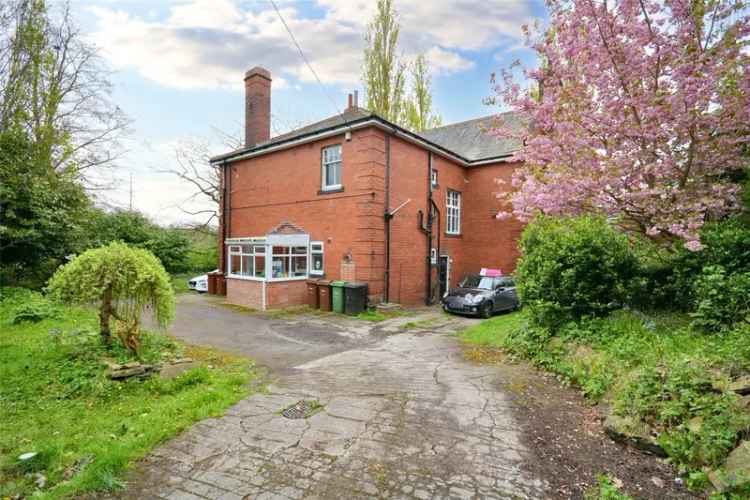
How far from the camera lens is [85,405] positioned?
4.42 meters

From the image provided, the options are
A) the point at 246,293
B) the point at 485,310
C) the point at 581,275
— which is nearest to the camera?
the point at 581,275

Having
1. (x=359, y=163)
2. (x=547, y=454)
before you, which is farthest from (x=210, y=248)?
(x=547, y=454)

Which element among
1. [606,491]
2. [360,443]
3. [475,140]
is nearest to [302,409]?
[360,443]

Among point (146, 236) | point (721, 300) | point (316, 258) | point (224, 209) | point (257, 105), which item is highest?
point (257, 105)

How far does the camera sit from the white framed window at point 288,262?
1338cm

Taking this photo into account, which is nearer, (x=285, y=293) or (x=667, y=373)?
(x=667, y=373)

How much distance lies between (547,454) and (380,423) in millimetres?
1613

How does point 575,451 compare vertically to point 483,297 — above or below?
below

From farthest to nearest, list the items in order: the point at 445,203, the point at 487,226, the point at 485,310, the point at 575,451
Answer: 1. the point at 487,226
2. the point at 445,203
3. the point at 485,310
4. the point at 575,451

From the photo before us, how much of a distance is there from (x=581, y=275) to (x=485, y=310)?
5.99 meters

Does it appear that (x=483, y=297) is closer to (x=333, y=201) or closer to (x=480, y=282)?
(x=480, y=282)

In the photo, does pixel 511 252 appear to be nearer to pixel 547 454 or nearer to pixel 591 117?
pixel 591 117

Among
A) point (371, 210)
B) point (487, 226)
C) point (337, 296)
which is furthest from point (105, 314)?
point (487, 226)

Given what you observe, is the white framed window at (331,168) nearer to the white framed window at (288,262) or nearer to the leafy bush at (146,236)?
the white framed window at (288,262)
